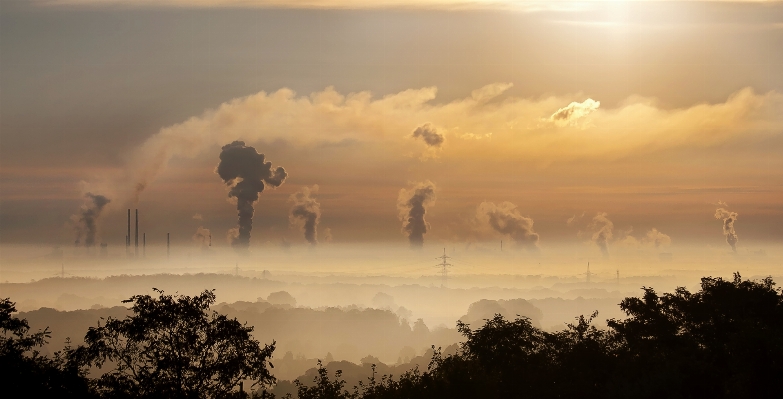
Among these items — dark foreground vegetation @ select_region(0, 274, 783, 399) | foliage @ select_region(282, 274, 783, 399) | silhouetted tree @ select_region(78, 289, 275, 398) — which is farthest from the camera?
foliage @ select_region(282, 274, 783, 399)

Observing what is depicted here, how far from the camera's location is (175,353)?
4088 centimetres

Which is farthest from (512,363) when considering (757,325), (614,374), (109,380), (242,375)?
(109,380)

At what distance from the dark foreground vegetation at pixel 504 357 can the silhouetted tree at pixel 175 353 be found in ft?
0.16

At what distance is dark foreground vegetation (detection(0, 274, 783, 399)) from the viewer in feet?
134

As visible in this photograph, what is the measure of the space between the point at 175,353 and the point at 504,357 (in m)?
30.2

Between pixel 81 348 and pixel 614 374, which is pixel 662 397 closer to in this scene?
pixel 614 374

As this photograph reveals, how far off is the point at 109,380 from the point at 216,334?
5.12 metres

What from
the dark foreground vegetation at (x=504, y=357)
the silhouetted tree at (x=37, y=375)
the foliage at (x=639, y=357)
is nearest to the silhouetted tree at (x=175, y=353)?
the dark foreground vegetation at (x=504, y=357)

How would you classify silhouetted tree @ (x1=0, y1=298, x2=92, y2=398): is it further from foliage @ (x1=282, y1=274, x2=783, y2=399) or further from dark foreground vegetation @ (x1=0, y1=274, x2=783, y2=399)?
foliage @ (x1=282, y1=274, x2=783, y2=399)

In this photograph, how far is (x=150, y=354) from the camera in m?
41.4

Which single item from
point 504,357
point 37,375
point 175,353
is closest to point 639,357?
point 504,357

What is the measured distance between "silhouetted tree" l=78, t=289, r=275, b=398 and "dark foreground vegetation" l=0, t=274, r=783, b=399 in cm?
5

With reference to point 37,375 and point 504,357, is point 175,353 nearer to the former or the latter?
point 37,375

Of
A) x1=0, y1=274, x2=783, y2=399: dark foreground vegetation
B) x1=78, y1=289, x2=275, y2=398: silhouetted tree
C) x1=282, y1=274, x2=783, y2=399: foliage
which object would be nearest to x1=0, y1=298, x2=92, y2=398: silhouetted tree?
x1=0, y1=274, x2=783, y2=399: dark foreground vegetation
